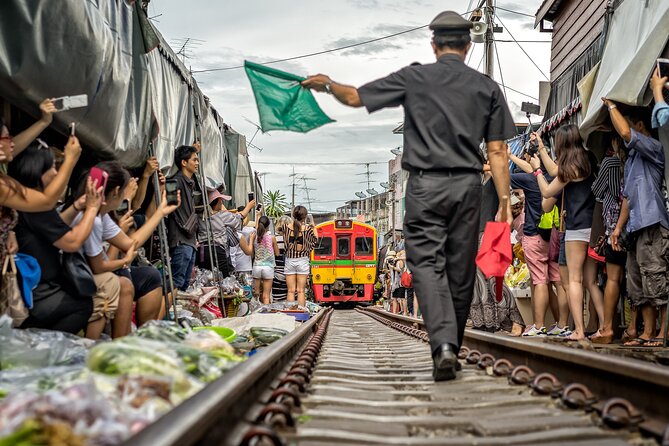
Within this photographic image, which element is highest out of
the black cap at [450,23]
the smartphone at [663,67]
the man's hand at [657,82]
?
the smartphone at [663,67]

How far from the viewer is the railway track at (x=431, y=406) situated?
255 centimetres

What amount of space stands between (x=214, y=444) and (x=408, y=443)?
0.67 m

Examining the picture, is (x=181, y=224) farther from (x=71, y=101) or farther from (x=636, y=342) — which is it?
(x=636, y=342)

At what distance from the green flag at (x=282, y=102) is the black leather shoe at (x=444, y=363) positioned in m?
2.17

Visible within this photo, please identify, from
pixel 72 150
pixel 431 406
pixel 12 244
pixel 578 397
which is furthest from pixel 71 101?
pixel 578 397

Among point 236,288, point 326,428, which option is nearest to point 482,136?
point 326,428

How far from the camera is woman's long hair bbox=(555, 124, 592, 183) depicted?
7.19m

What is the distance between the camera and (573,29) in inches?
554

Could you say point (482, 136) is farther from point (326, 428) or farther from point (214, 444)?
point (214, 444)

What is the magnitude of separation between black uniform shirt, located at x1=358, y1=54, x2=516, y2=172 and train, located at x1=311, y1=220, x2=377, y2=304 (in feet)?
70.6

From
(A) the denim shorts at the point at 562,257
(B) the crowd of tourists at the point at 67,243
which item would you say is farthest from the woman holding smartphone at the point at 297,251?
(A) the denim shorts at the point at 562,257

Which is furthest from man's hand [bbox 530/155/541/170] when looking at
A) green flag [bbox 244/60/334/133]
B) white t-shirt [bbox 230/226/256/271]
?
white t-shirt [bbox 230/226/256/271]

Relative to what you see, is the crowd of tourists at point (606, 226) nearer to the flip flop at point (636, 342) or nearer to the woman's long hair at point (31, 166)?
the flip flop at point (636, 342)

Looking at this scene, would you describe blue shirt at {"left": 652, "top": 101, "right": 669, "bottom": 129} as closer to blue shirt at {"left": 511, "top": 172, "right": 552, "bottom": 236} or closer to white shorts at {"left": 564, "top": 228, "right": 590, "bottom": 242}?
white shorts at {"left": 564, "top": 228, "right": 590, "bottom": 242}
